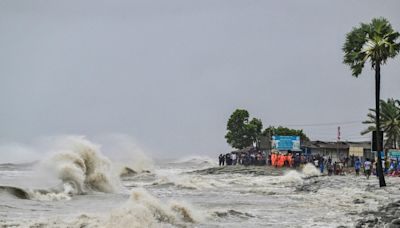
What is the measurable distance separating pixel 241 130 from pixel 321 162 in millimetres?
41909

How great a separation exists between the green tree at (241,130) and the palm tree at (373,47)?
5966 cm

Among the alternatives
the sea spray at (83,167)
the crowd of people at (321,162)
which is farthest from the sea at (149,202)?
the crowd of people at (321,162)

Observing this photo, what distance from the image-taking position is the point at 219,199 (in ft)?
72.4

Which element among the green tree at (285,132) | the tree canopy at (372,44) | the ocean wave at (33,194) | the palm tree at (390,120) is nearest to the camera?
the ocean wave at (33,194)

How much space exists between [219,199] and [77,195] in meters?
5.93

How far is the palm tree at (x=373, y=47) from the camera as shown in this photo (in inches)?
926

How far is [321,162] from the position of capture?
1694 inches

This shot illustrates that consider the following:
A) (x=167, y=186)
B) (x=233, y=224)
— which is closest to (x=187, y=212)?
(x=233, y=224)

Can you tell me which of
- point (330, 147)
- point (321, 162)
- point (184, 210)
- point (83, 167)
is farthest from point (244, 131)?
point (184, 210)

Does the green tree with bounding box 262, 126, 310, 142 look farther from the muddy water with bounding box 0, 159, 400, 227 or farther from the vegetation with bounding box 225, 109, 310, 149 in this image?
the muddy water with bounding box 0, 159, 400, 227

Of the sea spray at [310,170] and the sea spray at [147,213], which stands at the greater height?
the sea spray at [310,170]

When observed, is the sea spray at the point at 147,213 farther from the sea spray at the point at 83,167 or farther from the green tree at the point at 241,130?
the green tree at the point at 241,130

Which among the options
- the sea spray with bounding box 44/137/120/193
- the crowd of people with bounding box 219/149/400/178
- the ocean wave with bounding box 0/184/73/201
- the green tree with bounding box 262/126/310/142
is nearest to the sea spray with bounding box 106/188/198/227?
the ocean wave with bounding box 0/184/73/201

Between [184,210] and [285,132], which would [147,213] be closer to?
[184,210]
